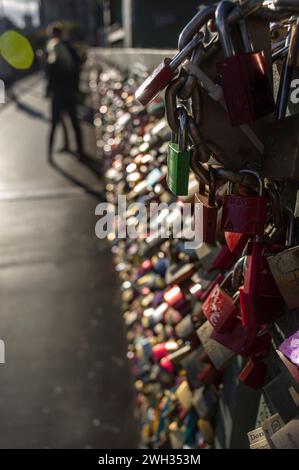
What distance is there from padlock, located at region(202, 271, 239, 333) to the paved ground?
1.49 meters

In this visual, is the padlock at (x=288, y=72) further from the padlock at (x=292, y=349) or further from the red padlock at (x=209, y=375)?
the red padlock at (x=209, y=375)

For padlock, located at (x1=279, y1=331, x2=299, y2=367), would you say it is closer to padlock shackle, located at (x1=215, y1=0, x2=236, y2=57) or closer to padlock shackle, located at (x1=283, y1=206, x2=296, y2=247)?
padlock shackle, located at (x1=283, y1=206, x2=296, y2=247)

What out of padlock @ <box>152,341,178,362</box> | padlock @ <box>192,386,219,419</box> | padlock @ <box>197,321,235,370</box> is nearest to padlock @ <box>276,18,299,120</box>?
padlock @ <box>197,321,235,370</box>

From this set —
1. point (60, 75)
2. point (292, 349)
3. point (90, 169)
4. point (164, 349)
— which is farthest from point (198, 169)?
point (60, 75)

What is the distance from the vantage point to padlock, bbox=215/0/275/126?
0.75 meters

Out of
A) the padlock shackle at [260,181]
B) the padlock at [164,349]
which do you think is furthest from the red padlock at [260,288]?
the padlock at [164,349]

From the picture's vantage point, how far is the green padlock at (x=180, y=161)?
0.80 metres

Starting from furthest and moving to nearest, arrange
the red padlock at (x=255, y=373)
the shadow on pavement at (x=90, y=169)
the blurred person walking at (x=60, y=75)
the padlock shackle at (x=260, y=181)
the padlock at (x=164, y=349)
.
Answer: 1. the blurred person walking at (x=60, y=75)
2. the shadow on pavement at (x=90, y=169)
3. the padlock at (x=164, y=349)
4. the red padlock at (x=255, y=373)
5. the padlock shackle at (x=260, y=181)

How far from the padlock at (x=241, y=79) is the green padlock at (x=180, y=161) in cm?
9

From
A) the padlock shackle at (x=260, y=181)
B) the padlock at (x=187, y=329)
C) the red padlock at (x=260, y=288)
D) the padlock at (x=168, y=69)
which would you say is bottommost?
the padlock at (x=187, y=329)

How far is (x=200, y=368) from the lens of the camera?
4.72ft

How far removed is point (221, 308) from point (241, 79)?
49 cm

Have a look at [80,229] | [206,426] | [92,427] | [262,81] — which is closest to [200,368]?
[206,426]
